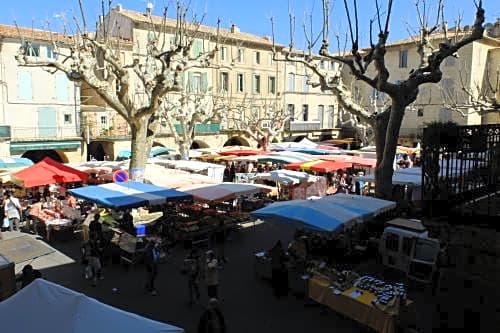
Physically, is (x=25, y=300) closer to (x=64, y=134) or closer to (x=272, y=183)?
(x=272, y=183)

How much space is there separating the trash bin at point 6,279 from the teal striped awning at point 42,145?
22136 mm

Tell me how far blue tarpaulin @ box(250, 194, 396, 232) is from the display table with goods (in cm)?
115

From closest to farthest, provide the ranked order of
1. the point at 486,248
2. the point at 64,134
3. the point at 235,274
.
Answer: the point at 486,248 < the point at 235,274 < the point at 64,134

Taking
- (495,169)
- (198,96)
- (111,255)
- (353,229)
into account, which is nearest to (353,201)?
(353,229)

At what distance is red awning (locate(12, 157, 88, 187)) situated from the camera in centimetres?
1542

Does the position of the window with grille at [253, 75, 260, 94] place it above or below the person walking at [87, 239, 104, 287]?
above

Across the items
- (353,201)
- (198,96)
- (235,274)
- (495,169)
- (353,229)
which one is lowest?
(235,274)

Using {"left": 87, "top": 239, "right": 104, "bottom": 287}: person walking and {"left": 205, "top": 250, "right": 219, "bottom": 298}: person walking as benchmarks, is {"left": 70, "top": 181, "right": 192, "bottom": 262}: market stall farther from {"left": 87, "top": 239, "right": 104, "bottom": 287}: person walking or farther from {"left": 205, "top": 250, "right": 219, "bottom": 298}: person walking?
{"left": 205, "top": 250, "right": 219, "bottom": 298}: person walking

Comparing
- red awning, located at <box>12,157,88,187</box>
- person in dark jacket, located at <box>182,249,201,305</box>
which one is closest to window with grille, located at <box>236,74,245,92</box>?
red awning, located at <box>12,157,88,187</box>

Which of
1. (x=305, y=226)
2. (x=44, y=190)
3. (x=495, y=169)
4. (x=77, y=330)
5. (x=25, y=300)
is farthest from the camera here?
(x=44, y=190)

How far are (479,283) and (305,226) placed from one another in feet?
14.0

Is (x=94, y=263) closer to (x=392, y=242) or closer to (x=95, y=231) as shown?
(x=95, y=231)

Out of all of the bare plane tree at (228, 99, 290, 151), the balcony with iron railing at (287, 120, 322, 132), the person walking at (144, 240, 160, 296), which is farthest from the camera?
the balcony with iron railing at (287, 120, 322, 132)

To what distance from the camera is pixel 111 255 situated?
470 inches
